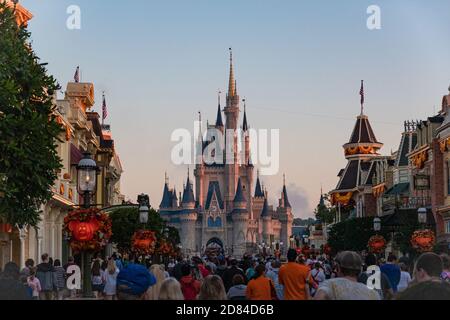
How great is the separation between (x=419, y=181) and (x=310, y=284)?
43260 mm

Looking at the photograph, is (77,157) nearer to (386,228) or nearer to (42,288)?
(386,228)

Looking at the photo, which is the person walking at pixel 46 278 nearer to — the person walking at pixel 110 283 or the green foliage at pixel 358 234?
the person walking at pixel 110 283

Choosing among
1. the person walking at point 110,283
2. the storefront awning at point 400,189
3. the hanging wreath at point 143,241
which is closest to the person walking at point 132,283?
the person walking at point 110,283

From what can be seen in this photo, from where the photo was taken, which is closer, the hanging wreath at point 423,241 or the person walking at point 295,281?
the person walking at point 295,281

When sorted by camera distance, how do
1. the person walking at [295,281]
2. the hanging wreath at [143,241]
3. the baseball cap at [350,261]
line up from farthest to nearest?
the hanging wreath at [143,241], the person walking at [295,281], the baseball cap at [350,261]

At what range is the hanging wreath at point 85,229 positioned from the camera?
61.0 feet

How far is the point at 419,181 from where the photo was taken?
56.5 meters

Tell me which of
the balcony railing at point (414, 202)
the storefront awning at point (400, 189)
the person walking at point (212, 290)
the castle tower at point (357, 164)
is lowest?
the person walking at point (212, 290)

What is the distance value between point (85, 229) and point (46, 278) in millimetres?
4331

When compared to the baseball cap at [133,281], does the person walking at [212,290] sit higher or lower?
lower

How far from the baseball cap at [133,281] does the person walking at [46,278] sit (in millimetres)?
13274

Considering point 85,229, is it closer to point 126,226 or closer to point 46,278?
point 46,278
